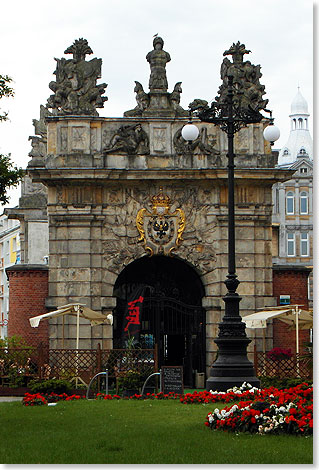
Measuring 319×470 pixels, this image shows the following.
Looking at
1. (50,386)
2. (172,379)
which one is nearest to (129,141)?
(50,386)

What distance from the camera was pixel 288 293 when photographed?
109 feet

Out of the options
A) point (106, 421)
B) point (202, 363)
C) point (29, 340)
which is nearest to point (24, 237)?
point (29, 340)

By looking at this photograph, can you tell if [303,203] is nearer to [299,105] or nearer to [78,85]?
[299,105]

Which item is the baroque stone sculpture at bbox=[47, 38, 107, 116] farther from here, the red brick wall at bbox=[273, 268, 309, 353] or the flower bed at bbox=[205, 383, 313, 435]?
the flower bed at bbox=[205, 383, 313, 435]

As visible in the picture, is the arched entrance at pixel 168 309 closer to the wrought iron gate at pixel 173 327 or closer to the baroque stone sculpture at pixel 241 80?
the wrought iron gate at pixel 173 327

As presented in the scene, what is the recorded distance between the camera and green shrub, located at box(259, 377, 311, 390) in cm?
2461

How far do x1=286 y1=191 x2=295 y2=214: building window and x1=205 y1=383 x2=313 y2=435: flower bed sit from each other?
52.8 meters

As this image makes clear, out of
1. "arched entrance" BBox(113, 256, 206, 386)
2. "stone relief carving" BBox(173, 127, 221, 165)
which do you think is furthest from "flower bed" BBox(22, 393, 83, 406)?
"stone relief carving" BBox(173, 127, 221, 165)

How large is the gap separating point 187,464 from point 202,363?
18.9 m

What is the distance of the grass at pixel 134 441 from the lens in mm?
13492

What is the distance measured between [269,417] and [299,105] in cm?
5549

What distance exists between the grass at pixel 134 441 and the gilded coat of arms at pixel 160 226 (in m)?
12.5

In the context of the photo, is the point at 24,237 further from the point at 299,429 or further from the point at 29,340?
the point at 299,429

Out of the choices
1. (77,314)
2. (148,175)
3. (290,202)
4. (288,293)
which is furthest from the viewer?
(290,202)
